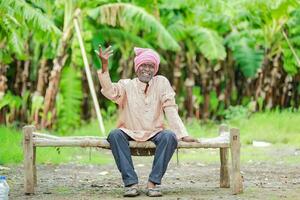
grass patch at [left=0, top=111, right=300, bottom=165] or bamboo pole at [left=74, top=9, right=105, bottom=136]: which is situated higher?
bamboo pole at [left=74, top=9, right=105, bottom=136]

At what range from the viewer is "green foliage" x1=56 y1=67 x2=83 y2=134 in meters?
16.2

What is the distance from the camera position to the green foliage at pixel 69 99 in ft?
53.0

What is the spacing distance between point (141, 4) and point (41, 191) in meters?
8.57

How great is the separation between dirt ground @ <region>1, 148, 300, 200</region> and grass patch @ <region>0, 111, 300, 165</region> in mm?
352

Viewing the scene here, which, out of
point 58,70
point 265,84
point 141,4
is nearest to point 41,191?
point 58,70

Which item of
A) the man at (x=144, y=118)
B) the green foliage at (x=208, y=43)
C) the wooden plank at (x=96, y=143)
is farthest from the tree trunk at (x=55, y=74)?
the wooden plank at (x=96, y=143)

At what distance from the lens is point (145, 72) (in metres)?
7.11

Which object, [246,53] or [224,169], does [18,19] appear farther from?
[246,53]

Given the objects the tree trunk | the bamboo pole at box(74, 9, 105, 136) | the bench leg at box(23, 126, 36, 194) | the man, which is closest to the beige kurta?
the man

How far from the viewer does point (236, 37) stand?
56.2ft

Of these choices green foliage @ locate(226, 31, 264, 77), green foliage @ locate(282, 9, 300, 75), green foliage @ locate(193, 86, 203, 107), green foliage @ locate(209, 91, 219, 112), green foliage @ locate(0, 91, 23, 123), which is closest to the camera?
green foliage @ locate(0, 91, 23, 123)

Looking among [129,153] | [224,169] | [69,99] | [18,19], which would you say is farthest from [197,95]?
[129,153]

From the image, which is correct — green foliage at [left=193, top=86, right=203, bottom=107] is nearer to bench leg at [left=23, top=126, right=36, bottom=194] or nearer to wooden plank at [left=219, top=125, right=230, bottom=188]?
wooden plank at [left=219, top=125, right=230, bottom=188]

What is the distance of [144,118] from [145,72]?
0.43 m
